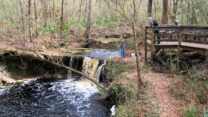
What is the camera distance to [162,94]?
7180 mm

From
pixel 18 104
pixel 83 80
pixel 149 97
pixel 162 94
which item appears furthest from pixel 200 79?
pixel 18 104

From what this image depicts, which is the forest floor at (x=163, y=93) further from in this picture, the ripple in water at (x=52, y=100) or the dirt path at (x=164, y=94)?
the ripple in water at (x=52, y=100)

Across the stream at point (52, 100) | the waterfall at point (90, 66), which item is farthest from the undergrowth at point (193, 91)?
the waterfall at point (90, 66)

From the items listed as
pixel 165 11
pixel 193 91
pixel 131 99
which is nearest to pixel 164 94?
pixel 193 91

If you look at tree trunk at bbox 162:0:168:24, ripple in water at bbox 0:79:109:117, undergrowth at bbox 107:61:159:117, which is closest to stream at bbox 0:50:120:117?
ripple in water at bbox 0:79:109:117

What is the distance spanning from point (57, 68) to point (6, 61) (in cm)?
368

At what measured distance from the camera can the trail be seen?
6.00 m

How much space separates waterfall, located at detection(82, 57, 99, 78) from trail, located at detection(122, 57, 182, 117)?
4.25 meters

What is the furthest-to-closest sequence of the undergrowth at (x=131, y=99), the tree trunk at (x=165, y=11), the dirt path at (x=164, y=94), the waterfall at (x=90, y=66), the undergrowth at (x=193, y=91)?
the tree trunk at (x=165, y=11)
the waterfall at (x=90, y=66)
the undergrowth at (x=131, y=99)
the dirt path at (x=164, y=94)
the undergrowth at (x=193, y=91)

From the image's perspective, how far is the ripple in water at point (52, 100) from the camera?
834 centimetres

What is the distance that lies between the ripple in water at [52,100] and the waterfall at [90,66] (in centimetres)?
74

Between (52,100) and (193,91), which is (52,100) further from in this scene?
(193,91)

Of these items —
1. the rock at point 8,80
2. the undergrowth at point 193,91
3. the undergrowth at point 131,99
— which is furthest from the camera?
the rock at point 8,80

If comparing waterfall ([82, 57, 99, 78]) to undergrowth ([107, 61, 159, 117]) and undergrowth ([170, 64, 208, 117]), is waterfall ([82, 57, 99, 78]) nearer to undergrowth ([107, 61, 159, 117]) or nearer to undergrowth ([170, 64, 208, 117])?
undergrowth ([107, 61, 159, 117])
